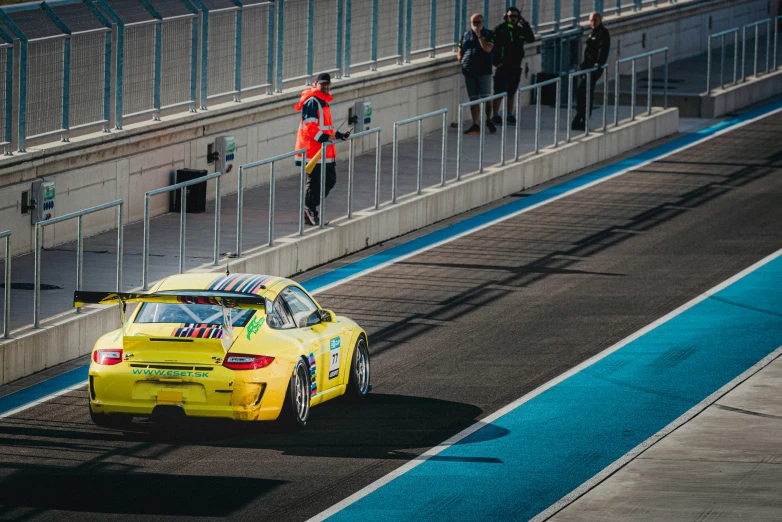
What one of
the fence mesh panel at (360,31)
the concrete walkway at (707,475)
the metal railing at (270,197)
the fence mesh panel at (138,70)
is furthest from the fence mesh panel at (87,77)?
the concrete walkway at (707,475)

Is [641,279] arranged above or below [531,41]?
below

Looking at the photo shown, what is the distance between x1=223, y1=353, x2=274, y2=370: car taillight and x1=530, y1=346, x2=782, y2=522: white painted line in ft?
9.02

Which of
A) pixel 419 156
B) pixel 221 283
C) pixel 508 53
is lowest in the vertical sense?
pixel 419 156

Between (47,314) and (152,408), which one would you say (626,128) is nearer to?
(47,314)

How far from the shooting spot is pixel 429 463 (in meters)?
13.5

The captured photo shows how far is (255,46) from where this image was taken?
87.2ft

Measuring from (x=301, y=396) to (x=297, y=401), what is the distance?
0.60ft

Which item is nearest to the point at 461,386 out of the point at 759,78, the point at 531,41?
the point at 531,41

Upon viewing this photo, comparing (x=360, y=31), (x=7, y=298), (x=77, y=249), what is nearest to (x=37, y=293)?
(x=7, y=298)

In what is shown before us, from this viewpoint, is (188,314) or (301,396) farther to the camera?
(301,396)

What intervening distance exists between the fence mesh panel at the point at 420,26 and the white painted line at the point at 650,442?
15.0 metres

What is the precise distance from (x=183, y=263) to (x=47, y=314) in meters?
2.47

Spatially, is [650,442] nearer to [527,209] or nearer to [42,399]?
[42,399]

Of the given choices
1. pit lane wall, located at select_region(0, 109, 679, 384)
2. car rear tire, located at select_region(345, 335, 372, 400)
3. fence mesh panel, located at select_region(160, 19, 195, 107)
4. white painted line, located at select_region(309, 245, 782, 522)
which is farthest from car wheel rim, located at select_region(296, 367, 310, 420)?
fence mesh panel, located at select_region(160, 19, 195, 107)
